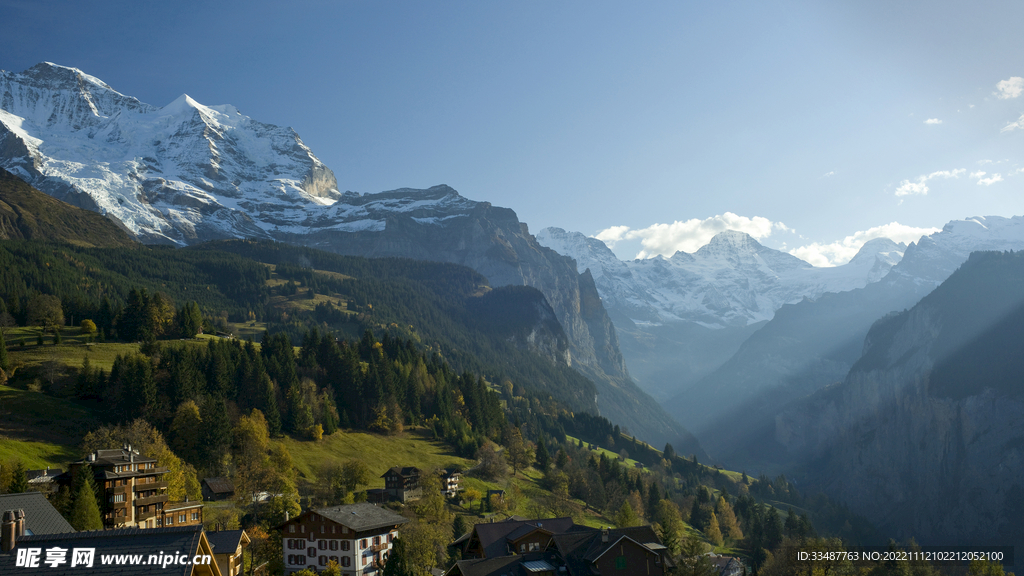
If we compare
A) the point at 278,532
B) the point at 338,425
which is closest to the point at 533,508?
the point at 338,425

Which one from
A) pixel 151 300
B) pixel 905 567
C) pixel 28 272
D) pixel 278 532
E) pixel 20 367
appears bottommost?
pixel 905 567

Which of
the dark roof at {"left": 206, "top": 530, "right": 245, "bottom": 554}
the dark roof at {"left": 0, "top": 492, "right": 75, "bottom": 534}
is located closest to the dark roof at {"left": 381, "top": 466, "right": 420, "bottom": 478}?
the dark roof at {"left": 206, "top": 530, "right": 245, "bottom": 554}

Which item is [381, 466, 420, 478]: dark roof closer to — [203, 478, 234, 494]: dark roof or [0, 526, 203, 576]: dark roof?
[203, 478, 234, 494]: dark roof

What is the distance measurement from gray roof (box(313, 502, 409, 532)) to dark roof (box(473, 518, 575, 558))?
11269 mm

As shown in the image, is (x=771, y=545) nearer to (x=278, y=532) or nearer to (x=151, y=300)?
(x=278, y=532)

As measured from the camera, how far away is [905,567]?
8325cm

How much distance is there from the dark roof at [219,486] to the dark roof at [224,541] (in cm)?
3774

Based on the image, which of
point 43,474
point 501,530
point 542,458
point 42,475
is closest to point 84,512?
point 42,475

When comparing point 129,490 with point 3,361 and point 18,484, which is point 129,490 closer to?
point 18,484

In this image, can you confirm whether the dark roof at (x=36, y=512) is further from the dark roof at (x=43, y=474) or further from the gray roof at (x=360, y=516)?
the dark roof at (x=43, y=474)

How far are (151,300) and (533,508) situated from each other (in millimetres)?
95776

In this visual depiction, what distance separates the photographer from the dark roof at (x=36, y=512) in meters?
43.9

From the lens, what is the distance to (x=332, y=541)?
2955 inches

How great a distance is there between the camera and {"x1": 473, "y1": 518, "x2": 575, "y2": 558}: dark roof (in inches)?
2876
